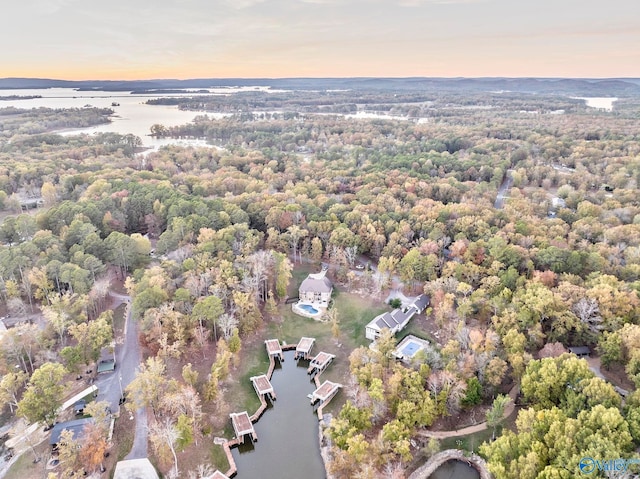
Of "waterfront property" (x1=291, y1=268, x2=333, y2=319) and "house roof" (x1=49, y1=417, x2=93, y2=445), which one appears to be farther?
"waterfront property" (x1=291, y1=268, x2=333, y2=319)

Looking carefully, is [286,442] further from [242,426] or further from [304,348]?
[304,348]

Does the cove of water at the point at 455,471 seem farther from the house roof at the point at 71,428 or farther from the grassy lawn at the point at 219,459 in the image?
the house roof at the point at 71,428

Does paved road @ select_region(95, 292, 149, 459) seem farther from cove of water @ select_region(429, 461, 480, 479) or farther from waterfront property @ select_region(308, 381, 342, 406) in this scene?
cove of water @ select_region(429, 461, 480, 479)

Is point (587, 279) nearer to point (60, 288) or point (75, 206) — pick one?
point (60, 288)

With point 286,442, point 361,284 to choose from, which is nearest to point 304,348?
point 286,442

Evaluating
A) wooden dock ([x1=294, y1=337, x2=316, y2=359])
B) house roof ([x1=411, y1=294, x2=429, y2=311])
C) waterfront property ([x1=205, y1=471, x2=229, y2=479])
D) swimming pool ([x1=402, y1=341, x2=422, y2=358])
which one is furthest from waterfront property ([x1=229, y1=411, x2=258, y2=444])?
house roof ([x1=411, y1=294, x2=429, y2=311])

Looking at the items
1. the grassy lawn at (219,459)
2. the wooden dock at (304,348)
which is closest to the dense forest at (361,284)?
the grassy lawn at (219,459)
